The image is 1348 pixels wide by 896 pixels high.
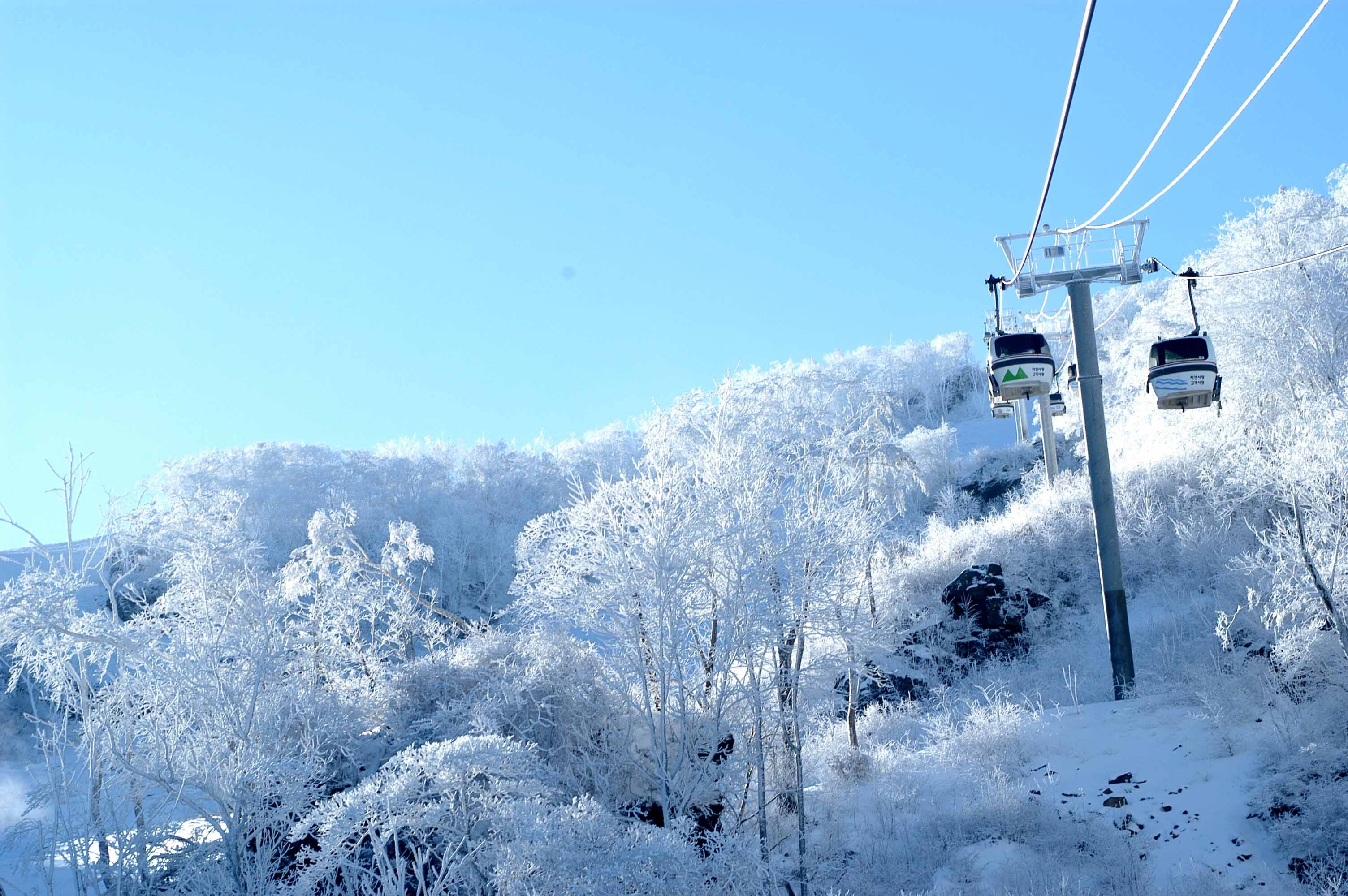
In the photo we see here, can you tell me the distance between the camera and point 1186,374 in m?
10.9

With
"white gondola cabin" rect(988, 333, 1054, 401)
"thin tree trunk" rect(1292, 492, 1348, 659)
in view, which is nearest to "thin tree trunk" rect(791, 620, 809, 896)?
"white gondola cabin" rect(988, 333, 1054, 401)

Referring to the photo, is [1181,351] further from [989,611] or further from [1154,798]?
[989,611]

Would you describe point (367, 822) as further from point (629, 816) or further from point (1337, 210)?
point (1337, 210)

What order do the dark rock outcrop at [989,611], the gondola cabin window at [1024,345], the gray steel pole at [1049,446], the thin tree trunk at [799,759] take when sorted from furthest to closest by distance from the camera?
1. the gray steel pole at [1049,446]
2. the dark rock outcrop at [989,611]
3. the gondola cabin window at [1024,345]
4. the thin tree trunk at [799,759]

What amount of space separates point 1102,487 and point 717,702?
7227mm

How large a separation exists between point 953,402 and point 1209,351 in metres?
77.1

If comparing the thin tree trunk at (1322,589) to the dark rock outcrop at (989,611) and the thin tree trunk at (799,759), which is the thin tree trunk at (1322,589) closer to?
the thin tree trunk at (799,759)

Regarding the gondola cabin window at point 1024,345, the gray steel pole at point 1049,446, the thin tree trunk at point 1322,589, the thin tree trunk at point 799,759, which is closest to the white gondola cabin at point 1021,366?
the gondola cabin window at point 1024,345

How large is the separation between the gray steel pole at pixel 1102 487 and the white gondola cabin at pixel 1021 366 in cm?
267

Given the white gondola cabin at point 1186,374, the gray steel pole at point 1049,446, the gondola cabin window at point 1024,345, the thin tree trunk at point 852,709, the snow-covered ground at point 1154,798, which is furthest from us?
the gray steel pole at point 1049,446

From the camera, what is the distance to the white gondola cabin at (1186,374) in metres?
10.9

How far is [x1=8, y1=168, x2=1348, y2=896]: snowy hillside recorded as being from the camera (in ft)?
32.6

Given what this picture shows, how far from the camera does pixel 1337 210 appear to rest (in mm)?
30578

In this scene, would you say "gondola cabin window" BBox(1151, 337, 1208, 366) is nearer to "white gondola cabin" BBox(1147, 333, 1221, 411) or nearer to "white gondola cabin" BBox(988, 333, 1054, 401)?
"white gondola cabin" BBox(1147, 333, 1221, 411)
